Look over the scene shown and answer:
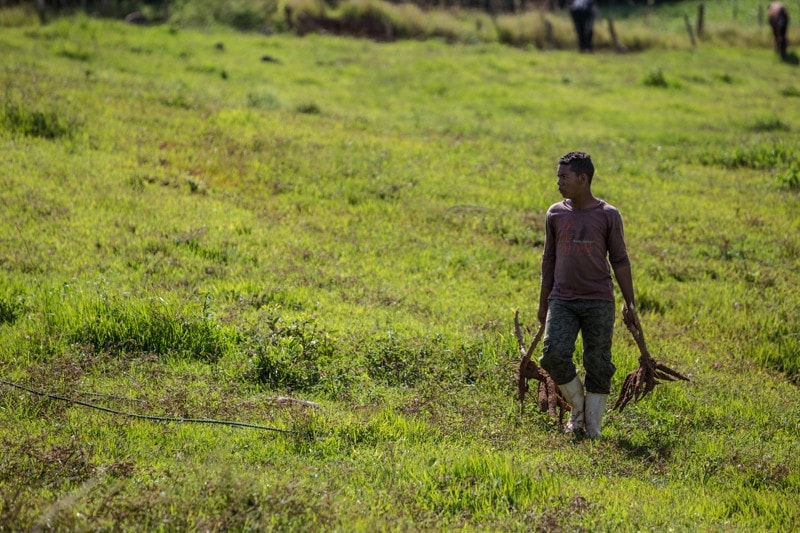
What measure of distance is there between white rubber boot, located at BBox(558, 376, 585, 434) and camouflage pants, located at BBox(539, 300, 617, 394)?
0.23ft

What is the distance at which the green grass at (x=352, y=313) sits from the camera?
5469mm

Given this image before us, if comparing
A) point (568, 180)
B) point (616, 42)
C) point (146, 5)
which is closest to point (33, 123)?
point (568, 180)

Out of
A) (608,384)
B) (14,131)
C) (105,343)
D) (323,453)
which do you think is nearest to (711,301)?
(608,384)

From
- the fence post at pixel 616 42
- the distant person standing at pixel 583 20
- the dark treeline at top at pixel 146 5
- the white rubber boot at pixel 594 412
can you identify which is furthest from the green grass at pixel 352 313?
the fence post at pixel 616 42

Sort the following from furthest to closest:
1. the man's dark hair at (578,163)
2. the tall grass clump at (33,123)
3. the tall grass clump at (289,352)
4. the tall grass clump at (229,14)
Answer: the tall grass clump at (229,14), the tall grass clump at (33,123), the tall grass clump at (289,352), the man's dark hair at (578,163)

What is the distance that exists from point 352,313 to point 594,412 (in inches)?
115

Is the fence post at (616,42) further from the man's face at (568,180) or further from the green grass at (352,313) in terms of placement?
the man's face at (568,180)

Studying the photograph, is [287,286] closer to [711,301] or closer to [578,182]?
[578,182]

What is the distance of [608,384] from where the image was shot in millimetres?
6801

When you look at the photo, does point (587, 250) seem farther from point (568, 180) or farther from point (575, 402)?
point (575, 402)

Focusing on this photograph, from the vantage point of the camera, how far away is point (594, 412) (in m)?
6.83

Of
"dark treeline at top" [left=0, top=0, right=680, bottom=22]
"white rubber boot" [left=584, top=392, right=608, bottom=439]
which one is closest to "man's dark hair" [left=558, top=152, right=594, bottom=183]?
"white rubber boot" [left=584, top=392, right=608, bottom=439]

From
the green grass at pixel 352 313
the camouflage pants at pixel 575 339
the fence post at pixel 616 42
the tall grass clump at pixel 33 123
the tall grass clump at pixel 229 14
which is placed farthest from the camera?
the fence post at pixel 616 42

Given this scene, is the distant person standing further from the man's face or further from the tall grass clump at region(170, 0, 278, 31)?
the man's face
